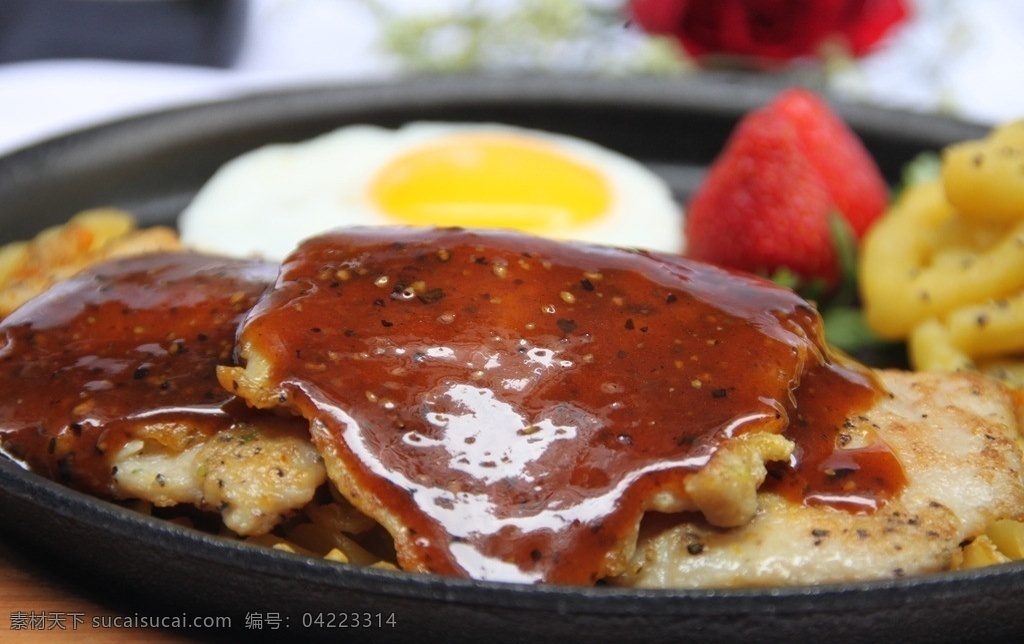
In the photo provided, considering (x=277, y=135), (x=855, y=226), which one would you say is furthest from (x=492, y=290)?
(x=277, y=135)

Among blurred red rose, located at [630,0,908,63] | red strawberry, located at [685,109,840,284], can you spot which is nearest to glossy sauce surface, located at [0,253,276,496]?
red strawberry, located at [685,109,840,284]

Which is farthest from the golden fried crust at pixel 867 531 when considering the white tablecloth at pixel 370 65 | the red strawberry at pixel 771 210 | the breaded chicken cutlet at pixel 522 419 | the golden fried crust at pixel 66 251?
the white tablecloth at pixel 370 65

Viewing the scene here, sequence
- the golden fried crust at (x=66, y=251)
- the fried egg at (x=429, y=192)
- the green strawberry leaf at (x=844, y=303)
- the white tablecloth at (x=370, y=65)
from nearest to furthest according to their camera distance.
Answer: the golden fried crust at (x=66, y=251) → the green strawberry leaf at (x=844, y=303) → the fried egg at (x=429, y=192) → the white tablecloth at (x=370, y=65)

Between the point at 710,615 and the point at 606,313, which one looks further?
the point at 606,313

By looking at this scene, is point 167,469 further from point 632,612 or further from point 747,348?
point 747,348

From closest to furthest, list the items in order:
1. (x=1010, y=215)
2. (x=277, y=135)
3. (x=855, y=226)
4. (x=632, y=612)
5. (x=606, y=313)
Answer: (x=632, y=612) → (x=606, y=313) → (x=1010, y=215) → (x=855, y=226) → (x=277, y=135)

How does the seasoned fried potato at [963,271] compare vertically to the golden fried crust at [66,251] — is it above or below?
above

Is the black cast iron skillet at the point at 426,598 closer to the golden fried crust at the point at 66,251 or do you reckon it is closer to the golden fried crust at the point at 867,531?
the golden fried crust at the point at 867,531
